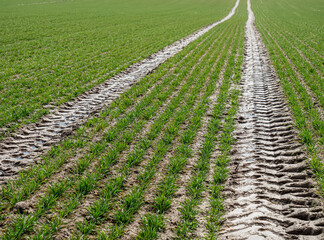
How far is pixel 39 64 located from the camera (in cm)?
1295

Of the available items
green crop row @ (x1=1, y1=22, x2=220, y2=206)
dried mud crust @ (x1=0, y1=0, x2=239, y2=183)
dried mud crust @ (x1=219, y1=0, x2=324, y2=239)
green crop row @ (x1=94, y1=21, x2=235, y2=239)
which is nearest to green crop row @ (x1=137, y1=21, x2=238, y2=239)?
green crop row @ (x1=94, y1=21, x2=235, y2=239)

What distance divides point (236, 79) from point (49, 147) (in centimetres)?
878

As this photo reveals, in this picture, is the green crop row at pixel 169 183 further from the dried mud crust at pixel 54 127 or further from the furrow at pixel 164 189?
the dried mud crust at pixel 54 127

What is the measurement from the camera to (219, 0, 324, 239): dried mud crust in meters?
3.52

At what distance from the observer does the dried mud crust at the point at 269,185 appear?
3518 millimetres

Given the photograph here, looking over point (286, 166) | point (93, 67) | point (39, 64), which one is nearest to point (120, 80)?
point (93, 67)

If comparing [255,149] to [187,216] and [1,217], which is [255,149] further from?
[1,217]

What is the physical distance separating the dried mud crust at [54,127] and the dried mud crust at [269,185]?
13.7 feet

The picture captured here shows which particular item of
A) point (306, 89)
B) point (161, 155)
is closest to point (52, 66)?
point (161, 155)

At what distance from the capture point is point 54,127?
6691 mm

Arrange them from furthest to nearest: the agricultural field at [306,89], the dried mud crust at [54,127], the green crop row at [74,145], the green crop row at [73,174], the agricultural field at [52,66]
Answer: the agricultural field at [52,66]
the agricultural field at [306,89]
the dried mud crust at [54,127]
the green crop row at [74,145]
the green crop row at [73,174]

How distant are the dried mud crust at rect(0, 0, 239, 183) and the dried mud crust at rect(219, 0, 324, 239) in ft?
13.7

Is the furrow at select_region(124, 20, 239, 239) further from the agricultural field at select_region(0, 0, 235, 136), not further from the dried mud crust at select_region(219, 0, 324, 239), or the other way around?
the agricultural field at select_region(0, 0, 235, 136)

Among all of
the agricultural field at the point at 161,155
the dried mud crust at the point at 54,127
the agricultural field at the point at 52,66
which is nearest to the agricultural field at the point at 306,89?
the agricultural field at the point at 161,155
